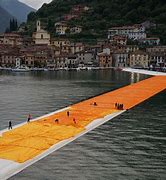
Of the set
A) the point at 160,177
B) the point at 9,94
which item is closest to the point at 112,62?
the point at 9,94

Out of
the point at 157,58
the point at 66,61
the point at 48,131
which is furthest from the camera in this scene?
the point at 157,58

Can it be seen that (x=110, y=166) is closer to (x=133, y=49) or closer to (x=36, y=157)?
(x=36, y=157)

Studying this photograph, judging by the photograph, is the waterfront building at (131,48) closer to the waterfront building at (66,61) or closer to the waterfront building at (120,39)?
the waterfront building at (120,39)

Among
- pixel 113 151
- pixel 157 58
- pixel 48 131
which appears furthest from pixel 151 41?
pixel 113 151

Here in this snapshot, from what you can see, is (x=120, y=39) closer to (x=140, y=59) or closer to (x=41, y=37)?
(x=140, y=59)

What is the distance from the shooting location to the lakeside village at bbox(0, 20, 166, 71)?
164m

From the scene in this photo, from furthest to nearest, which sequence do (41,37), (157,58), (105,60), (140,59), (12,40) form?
(12,40) < (41,37) < (157,58) < (105,60) < (140,59)

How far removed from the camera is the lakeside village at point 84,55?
164375 mm

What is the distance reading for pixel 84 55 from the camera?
176 m

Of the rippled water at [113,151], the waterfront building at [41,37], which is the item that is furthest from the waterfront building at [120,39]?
the rippled water at [113,151]

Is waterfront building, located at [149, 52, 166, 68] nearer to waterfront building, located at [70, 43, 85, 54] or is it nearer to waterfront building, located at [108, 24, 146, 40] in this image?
waterfront building, located at [108, 24, 146, 40]

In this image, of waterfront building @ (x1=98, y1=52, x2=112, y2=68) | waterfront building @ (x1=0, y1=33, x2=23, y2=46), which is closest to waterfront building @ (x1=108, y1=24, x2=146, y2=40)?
waterfront building @ (x1=98, y1=52, x2=112, y2=68)

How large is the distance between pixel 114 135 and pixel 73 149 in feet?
19.1

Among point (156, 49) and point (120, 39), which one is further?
point (120, 39)
